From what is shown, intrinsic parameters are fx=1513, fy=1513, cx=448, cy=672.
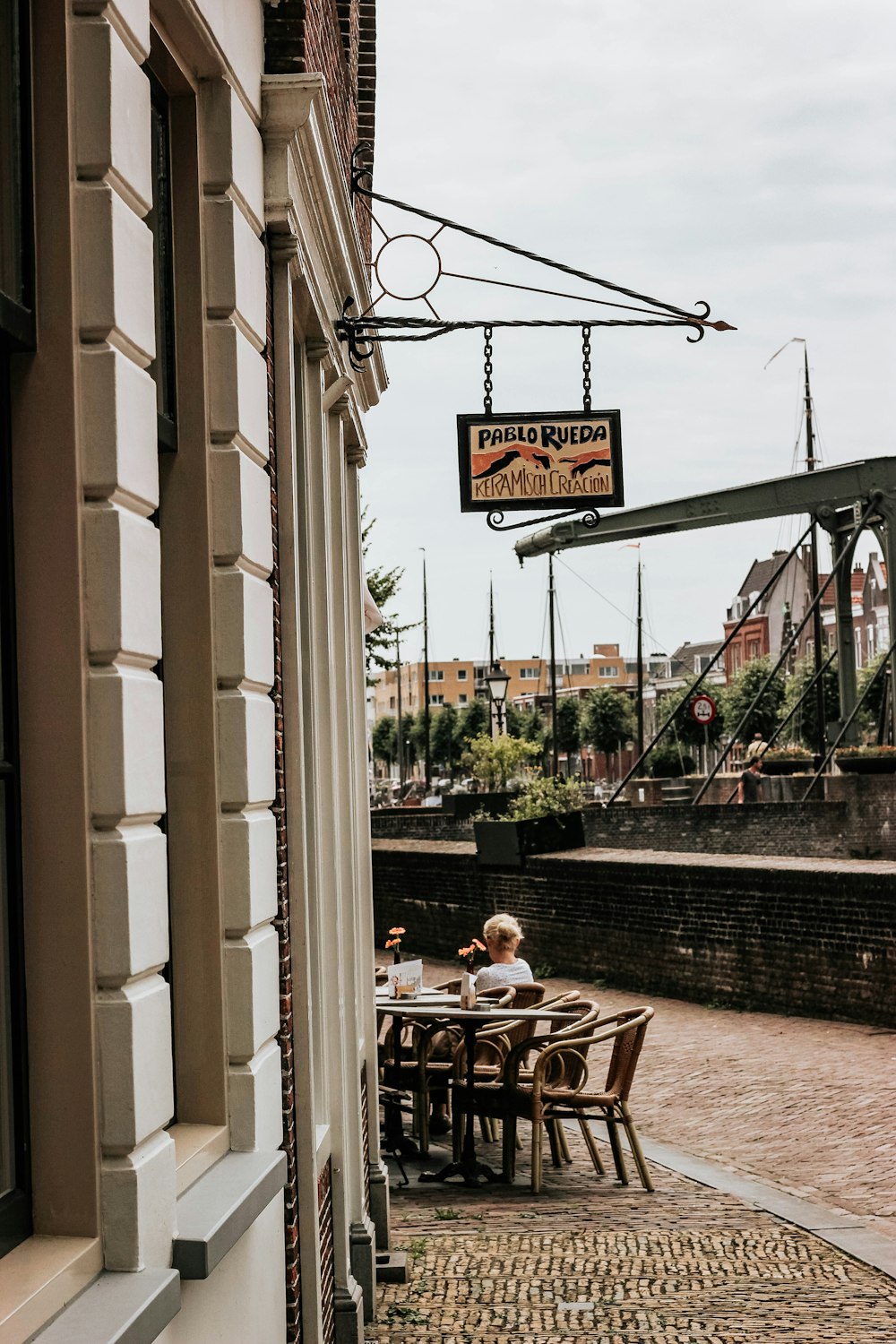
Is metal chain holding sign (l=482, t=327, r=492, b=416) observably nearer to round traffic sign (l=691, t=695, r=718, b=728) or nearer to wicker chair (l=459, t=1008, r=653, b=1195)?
wicker chair (l=459, t=1008, r=653, b=1195)

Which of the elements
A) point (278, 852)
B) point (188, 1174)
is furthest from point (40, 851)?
point (278, 852)

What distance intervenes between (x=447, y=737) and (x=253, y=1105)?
Answer: 99.1m

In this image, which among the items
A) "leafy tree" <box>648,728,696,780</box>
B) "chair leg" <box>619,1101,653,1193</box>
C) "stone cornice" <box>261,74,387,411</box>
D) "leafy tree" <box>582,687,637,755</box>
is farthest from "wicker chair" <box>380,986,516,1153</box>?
"leafy tree" <box>582,687,637,755</box>

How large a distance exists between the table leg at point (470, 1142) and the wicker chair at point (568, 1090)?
10 centimetres

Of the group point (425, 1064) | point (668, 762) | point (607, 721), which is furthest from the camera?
point (607, 721)

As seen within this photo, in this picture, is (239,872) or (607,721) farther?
(607,721)

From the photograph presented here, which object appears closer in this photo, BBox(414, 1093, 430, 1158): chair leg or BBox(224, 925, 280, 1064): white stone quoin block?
BBox(224, 925, 280, 1064): white stone quoin block

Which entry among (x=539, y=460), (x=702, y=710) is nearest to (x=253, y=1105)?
(x=539, y=460)

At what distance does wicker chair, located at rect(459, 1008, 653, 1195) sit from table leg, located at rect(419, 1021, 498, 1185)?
4.1 inches

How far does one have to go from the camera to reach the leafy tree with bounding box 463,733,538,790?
37.4 m

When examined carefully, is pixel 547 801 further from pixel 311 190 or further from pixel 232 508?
pixel 232 508

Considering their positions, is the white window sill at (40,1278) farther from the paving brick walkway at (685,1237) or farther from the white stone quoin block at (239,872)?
the paving brick walkway at (685,1237)

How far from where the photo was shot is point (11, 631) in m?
2.46

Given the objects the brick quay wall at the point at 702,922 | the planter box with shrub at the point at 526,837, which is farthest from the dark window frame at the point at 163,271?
the planter box with shrub at the point at 526,837
